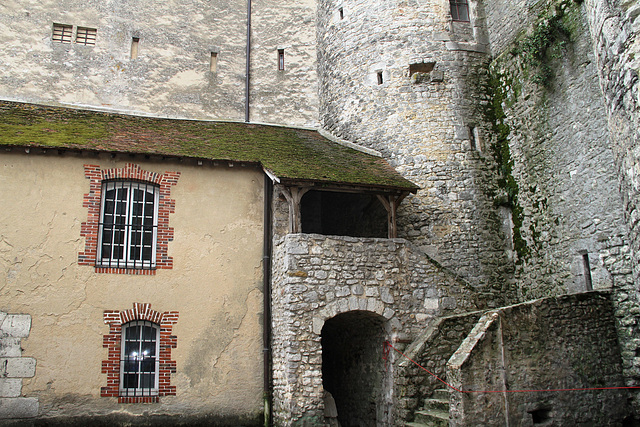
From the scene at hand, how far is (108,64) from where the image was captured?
14812mm

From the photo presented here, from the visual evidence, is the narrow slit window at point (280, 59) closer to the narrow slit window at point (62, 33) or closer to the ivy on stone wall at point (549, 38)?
the narrow slit window at point (62, 33)

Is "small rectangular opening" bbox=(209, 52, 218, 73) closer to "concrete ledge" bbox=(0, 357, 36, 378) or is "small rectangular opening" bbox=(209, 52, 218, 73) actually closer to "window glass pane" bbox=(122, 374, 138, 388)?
"window glass pane" bbox=(122, 374, 138, 388)

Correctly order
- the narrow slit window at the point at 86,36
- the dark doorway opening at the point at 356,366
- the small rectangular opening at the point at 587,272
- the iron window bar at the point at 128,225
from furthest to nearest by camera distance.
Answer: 1. the narrow slit window at the point at 86,36
2. the dark doorway opening at the point at 356,366
3. the iron window bar at the point at 128,225
4. the small rectangular opening at the point at 587,272

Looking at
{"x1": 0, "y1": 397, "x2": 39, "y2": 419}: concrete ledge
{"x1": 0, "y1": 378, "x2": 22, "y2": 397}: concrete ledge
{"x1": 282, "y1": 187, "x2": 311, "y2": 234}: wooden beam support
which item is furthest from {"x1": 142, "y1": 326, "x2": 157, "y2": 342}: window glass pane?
{"x1": 282, "y1": 187, "x2": 311, "y2": 234}: wooden beam support

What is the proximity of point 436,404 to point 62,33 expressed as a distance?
12952 millimetres

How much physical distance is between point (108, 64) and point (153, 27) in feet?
5.50

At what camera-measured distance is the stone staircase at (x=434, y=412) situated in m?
8.98

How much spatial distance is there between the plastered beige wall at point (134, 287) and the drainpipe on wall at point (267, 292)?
0.42 ft

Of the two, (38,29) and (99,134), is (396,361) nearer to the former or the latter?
(99,134)

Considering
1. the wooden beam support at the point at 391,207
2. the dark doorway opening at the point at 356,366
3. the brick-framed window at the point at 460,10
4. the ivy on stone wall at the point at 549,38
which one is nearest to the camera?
the dark doorway opening at the point at 356,366

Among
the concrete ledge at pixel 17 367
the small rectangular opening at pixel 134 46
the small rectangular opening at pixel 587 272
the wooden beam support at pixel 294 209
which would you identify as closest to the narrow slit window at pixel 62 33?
the small rectangular opening at pixel 134 46

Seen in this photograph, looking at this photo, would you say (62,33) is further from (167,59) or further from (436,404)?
(436,404)

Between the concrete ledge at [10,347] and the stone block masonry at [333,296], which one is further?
the stone block masonry at [333,296]

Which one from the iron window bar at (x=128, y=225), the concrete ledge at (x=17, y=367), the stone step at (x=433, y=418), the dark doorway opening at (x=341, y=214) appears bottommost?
the stone step at (x=433, y=418)
